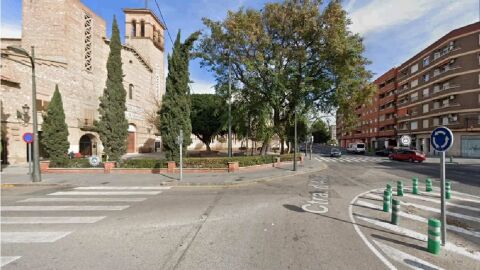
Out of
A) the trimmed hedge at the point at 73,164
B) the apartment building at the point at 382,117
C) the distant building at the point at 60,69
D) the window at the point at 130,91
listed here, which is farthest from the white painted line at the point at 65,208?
the apartment building at the point at 382,117

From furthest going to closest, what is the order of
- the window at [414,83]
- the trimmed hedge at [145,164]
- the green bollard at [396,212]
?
the window at [414,83] → the trimmed hedge at [145,164] → the green bollard at [396,212]

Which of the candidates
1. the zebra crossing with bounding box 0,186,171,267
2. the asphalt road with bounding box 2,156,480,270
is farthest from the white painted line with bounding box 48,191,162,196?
the asphalt road with bounding box 2,156,480,270

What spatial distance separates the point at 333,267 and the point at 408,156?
32.2 meters

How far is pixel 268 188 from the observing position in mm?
12055

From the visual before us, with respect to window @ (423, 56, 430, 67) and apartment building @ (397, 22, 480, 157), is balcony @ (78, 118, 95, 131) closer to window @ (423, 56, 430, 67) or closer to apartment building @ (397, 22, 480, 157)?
apartment building @ (397, 22, 480, 157)

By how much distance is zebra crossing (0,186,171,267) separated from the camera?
18.9ft

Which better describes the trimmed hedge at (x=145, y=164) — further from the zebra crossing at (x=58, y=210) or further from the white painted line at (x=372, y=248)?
the white painted line at (x=372, y=248)

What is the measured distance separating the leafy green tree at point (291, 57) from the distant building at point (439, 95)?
257 inches

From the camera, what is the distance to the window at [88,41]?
3086 cm

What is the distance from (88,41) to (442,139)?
36.5m

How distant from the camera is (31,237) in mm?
5707

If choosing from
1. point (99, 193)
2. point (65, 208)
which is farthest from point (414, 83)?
point (65, 208)

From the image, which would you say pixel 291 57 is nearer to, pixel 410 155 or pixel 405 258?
pixel 405 258

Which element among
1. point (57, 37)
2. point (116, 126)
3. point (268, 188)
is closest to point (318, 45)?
point (268, 188)
